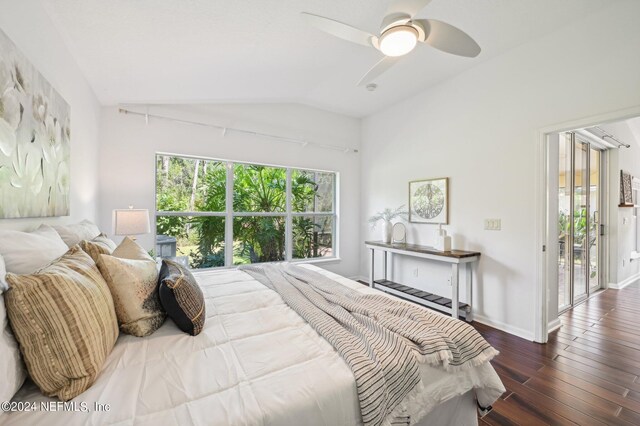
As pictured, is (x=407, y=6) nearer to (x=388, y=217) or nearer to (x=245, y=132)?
(x=245, y=132)

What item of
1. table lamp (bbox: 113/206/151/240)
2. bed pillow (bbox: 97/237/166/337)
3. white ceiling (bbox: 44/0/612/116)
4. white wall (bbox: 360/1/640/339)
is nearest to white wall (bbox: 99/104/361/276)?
white ceiling (bbox: 44/0/612/116)

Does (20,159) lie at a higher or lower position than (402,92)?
lower

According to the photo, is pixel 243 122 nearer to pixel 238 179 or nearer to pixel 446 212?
pixel 238 179

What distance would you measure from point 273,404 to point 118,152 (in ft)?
10.9

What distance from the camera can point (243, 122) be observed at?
3779 mm

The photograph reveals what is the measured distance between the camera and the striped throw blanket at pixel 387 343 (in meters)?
1.05

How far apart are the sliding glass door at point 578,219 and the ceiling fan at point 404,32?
2483 millimetres

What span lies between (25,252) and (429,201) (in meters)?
3.71

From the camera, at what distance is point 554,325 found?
284 cm

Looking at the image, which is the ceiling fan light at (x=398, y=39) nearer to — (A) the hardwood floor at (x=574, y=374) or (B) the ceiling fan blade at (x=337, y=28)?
(B) the ceiling fan blade at (x=337, y=28)

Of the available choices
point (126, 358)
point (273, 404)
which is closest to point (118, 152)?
point (126, 358)

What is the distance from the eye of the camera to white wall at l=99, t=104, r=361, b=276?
120 inches

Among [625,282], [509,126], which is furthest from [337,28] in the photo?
[625,282]

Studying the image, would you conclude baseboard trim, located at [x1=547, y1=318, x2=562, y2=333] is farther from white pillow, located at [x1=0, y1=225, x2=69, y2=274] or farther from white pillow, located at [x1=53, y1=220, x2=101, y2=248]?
white pillow, located at [x1=53, y1=220, x2=101, y2=248]
